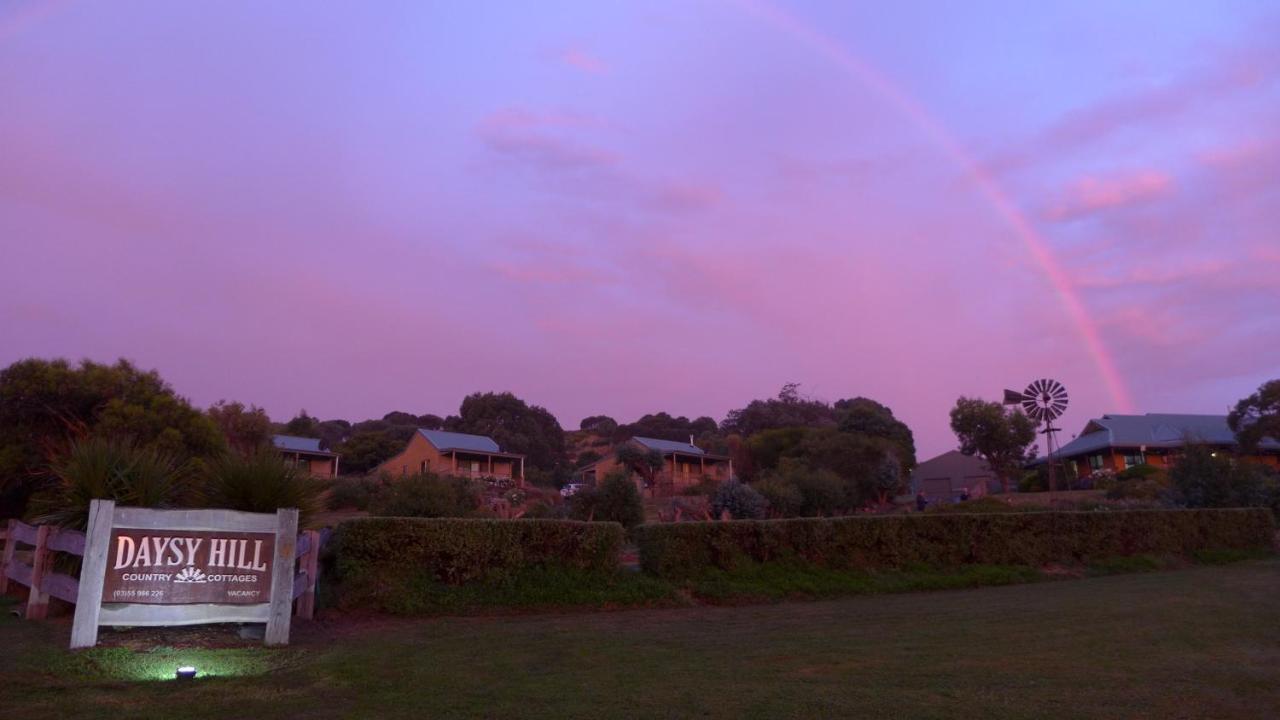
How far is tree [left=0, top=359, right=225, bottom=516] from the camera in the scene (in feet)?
84.4

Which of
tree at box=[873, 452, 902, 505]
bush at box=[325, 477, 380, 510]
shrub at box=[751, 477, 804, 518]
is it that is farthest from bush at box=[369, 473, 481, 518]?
tree at box=[873, 452, 902, 505]

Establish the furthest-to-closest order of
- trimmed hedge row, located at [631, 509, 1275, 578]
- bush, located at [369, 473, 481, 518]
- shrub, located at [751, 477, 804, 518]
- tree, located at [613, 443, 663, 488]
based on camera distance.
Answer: tree, located at [613, 443, 663, 488] < shrub, located at [751, 477, 804, 518] < bush, located at [369, 473, 481, 518] < trimmed hedge row, located at [631, 509, 1275, 578]

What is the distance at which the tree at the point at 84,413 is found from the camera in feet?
84.4

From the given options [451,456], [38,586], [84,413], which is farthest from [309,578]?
[451,456]

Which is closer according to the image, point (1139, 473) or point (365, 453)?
point (1139, 473)

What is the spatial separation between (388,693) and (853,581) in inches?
445

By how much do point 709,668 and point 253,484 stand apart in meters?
6.61

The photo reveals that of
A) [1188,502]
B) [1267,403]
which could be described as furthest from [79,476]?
[1267,403]

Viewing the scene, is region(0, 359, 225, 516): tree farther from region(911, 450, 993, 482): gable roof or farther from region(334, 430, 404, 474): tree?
region(911, 450, 993, 482): gable roof

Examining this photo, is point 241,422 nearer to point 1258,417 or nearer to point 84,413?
point 84,413

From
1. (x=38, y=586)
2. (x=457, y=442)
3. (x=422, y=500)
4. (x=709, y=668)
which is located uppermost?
(x=457, y=442)

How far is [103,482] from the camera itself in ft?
34.9

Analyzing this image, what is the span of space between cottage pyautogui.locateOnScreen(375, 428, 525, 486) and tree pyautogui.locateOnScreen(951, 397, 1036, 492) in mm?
31637

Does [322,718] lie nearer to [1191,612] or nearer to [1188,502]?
[1191,612]
